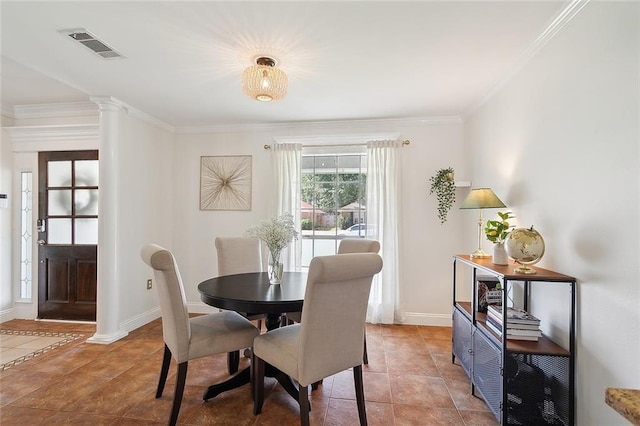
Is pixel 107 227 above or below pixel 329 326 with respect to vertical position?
above

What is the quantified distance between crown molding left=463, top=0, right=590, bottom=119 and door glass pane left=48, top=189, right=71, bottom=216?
466 cm

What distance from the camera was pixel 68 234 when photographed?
359 cm

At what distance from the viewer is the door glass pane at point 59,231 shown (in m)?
3.60

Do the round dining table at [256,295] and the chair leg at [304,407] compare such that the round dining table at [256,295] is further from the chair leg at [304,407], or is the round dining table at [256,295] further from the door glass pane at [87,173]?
the door glass pane at [87,173]

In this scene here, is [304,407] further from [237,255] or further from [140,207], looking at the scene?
[140,207]

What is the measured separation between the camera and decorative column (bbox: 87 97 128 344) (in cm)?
312

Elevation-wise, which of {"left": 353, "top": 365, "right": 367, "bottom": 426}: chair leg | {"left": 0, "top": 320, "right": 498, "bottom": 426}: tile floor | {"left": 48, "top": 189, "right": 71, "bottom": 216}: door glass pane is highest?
{"left": 48, "top": 189, "right": 71, "bottom": 216}: door glass pane

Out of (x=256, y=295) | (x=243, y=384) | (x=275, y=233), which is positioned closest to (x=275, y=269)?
(x=275, y=233)

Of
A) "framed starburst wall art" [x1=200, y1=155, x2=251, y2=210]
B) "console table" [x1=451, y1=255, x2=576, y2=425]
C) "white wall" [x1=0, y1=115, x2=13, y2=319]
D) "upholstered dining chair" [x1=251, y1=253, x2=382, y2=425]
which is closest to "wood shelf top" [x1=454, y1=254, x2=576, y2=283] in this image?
"console table" [x1=451, y1=255, x2=576, y2=425]

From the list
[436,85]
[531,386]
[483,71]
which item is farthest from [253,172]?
[531,386]

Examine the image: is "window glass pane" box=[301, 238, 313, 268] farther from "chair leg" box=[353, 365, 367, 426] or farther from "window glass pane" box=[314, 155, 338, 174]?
"chair leg" box=[353, 365, 367, 426]

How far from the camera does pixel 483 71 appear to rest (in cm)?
248

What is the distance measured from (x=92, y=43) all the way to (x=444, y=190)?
3428 millimetres

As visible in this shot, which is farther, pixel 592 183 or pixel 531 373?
pixel 531 373
